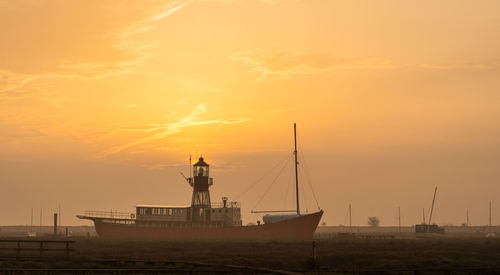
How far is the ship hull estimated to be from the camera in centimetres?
8769

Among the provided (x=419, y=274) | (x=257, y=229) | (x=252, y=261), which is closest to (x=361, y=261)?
(x=252, y=261)

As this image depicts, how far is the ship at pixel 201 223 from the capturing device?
8806cm

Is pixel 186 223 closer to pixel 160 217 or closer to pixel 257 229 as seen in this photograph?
pixel 160 217

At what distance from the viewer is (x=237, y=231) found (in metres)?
89.2

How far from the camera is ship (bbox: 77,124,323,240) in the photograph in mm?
88062

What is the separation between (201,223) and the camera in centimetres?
9256

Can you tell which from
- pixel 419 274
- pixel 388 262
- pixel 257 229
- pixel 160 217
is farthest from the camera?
pixel 160 217

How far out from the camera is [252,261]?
4150 cm

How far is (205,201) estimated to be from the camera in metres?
95.6

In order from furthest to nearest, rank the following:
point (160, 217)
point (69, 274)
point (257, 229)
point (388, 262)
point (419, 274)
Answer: point (160, 217)
point (257, 229)
point (388, 262)
point (419, 274)
point (69, 274)

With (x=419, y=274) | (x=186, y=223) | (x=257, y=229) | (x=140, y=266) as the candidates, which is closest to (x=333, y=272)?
(x=419, y=274)

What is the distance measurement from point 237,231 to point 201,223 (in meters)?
6.38

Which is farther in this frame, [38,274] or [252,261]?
[252,261]

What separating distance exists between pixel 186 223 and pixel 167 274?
62.1 m
